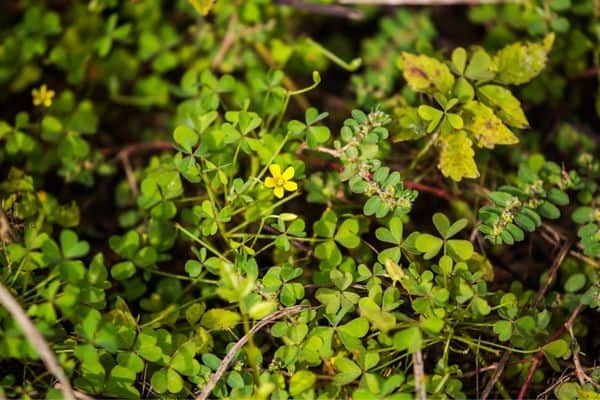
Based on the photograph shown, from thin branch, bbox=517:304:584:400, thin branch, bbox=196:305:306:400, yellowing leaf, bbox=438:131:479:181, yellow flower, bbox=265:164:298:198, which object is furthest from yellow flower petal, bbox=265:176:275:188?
thin branch, bbox=517:304:584:400

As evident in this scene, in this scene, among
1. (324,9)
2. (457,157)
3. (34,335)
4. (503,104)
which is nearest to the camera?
(34,335)

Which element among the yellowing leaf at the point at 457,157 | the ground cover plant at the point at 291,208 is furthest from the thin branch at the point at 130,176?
the yellowing leaf at the point at 457,157

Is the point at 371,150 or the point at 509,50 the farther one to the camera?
the point at 509,50

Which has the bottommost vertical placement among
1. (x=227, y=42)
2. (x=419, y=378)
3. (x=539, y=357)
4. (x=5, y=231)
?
(x=539, y=357)

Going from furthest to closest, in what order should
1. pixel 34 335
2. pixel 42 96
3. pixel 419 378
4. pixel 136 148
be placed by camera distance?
1. pixel 136 148
2. pixel 42 96
3. pixel 419 378
4. pixel 34 335

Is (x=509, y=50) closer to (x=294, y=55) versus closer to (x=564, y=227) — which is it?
(x=564, y=227)

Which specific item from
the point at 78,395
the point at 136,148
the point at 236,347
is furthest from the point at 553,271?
the point at 136,148

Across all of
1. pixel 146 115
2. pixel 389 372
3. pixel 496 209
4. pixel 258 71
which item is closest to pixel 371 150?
pixel 496 209

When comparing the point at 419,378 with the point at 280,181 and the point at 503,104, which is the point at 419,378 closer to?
the point at 280,181
